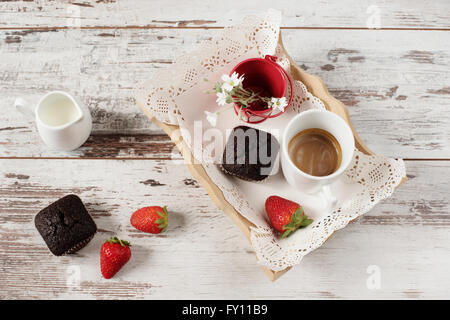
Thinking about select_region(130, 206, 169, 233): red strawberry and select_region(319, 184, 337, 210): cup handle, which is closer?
select_region(319, 184, 337, 210): cup handle

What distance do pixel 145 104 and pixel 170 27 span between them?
28cm

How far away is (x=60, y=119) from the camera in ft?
3.27

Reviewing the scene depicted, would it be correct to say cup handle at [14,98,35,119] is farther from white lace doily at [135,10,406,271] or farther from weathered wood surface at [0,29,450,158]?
white lace doily at [135,10,406,271]

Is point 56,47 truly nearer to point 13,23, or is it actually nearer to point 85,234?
point 13,23

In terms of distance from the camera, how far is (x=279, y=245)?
0.91m

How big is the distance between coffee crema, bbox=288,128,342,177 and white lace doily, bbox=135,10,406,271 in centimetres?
6

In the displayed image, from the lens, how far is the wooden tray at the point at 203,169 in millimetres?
898

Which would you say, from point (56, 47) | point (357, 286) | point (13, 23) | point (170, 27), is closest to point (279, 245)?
point (357, 286)

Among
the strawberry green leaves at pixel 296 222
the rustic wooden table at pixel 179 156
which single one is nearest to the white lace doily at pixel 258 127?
the strawberry green leaves at pixel 296 222

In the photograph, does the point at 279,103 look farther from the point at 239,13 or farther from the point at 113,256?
the point at 113,256

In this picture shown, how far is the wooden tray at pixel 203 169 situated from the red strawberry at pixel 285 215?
6cm

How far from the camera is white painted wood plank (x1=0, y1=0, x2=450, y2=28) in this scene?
1110 millimetres

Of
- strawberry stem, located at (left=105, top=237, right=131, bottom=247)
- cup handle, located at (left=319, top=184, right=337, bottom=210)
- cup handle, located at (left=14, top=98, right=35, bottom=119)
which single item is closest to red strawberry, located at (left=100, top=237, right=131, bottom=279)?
strawberry stem, located at (left=105, top=237, right=131, bottom=247)

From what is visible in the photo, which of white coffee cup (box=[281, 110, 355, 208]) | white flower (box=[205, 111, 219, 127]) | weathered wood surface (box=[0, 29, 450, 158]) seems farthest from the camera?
weathered wood surface (box=[0, 29, 450, 158])
